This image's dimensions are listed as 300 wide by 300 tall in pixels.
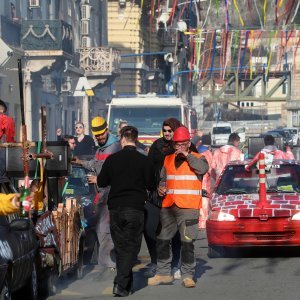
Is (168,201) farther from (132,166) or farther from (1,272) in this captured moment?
(1,272)

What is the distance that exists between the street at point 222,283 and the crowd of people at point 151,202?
0.22 m

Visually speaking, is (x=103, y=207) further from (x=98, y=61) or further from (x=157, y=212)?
(x=98, y=61)

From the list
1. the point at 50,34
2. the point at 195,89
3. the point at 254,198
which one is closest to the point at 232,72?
the point at 195,89

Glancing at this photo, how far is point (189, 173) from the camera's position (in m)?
12.7

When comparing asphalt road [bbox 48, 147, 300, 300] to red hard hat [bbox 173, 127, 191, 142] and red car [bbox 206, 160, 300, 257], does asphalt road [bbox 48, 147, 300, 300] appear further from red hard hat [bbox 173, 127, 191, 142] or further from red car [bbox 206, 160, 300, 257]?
red hard hat [bbox 173, 127, 191, 142]

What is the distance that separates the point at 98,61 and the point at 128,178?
1621 inches

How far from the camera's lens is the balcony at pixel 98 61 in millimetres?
52250

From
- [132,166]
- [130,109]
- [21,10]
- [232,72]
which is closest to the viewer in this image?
[132,166]

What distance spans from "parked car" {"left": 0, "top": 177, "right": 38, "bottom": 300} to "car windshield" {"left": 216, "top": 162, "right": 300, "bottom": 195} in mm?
5903

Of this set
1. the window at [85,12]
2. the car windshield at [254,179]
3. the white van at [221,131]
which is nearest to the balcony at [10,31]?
the window at [85,12]

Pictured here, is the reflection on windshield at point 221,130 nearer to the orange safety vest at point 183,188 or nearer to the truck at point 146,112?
the truck at point 146,112

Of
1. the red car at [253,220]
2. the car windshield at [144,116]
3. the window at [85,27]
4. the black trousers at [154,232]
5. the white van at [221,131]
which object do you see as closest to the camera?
the black trousers at [154,232]

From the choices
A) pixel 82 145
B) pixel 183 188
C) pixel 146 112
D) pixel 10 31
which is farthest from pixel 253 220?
pixel 10 31

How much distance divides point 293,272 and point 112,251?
2.20 metres
